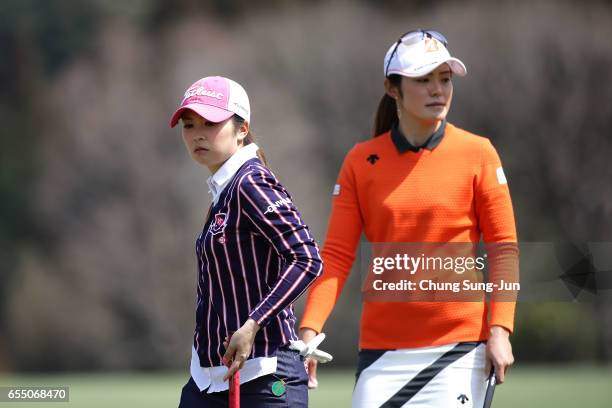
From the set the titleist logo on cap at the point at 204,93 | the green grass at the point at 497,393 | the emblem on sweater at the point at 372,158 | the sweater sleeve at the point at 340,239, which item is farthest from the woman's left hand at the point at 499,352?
the green grass at the point at 497,393

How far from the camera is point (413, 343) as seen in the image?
436 centimetres

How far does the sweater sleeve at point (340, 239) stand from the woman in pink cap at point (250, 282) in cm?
66

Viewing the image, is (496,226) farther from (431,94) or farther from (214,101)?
(214,101)

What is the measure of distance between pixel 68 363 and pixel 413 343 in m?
22.3

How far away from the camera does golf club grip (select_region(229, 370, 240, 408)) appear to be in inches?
146

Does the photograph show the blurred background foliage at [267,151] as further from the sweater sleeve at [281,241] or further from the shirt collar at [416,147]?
the sweater sleeve at [281,241]

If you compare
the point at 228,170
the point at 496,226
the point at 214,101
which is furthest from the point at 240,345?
the point at 496,226

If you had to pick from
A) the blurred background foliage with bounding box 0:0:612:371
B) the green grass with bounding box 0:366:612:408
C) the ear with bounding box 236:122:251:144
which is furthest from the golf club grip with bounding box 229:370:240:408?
the blurred background foliage with bounding box 0:0:612:371

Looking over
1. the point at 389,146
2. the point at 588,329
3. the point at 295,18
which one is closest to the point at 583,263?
the point at 389,146

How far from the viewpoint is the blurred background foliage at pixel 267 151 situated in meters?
25.0

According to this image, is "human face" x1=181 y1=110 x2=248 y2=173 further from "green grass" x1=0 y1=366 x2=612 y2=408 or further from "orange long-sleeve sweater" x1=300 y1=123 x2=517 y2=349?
"green grass" x1=0 y1=366 x2=612 y2=408

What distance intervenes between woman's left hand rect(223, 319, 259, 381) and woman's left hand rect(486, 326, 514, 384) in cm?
101

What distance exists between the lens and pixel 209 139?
13.1 ft

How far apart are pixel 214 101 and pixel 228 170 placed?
0.24m
